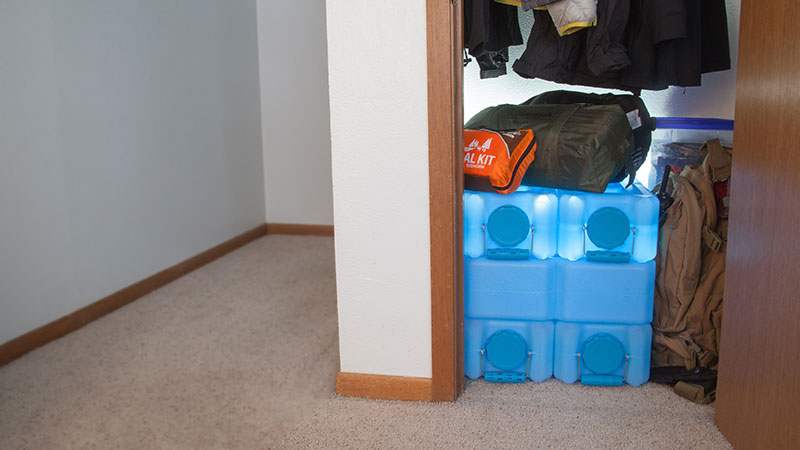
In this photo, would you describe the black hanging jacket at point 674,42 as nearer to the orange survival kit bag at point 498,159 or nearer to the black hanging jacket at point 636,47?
the black hanging jacket at point 636,47

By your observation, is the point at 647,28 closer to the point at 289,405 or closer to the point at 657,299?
the point at 657,299

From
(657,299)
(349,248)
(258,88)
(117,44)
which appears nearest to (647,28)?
(657,299)

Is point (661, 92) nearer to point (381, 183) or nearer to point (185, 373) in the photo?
point (381, 183)

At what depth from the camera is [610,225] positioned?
196 cm

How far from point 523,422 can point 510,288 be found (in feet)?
1.31

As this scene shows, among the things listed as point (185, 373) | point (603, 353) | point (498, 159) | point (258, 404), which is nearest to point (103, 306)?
point (185, 373)

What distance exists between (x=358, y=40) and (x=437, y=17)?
225mm

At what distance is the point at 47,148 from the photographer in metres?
2.45

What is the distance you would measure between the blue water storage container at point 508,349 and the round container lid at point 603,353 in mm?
114

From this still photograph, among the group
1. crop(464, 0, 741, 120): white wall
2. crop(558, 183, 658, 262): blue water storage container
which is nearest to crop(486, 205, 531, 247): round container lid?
crop(558, 183, 658, 262): blue water storage container

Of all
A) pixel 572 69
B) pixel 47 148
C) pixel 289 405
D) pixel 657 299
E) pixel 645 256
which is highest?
pixel 572 69

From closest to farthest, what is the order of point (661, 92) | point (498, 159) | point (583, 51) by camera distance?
point (498, 159) → point (583, 51) → point (661, 92)

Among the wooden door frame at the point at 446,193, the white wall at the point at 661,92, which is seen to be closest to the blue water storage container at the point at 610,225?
the wooden door frame at the point at 446,193

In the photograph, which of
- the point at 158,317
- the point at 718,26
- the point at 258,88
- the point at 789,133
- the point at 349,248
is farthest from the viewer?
the point at 258,88
